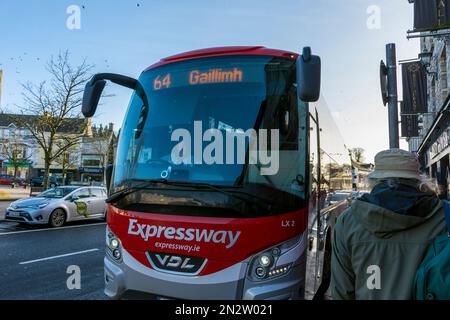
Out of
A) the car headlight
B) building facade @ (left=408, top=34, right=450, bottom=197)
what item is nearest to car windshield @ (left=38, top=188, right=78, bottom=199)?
the car headlight

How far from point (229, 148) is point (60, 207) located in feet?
35.6

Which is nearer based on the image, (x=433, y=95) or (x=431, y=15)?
(x=431, y=15)

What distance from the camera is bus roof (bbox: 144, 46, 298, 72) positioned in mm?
3944

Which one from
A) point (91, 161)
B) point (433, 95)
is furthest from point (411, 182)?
point (91, 161)

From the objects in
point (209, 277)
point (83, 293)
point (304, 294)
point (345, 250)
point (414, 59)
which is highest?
point (414, 59)

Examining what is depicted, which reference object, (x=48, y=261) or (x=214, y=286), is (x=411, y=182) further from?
(x=48, y=261)

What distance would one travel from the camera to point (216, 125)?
3750 mm

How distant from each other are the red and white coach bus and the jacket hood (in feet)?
4.58

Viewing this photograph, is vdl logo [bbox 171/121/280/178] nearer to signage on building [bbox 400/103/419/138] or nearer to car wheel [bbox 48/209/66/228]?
car wheel [bbox 48/209/66/228]

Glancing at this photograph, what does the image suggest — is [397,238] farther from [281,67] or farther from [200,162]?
[281,67]

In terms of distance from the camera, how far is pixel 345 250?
2115 mm

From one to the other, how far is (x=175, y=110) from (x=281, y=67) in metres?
1.18

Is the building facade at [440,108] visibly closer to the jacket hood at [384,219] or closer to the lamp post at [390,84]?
the lamp post at [390,84]
